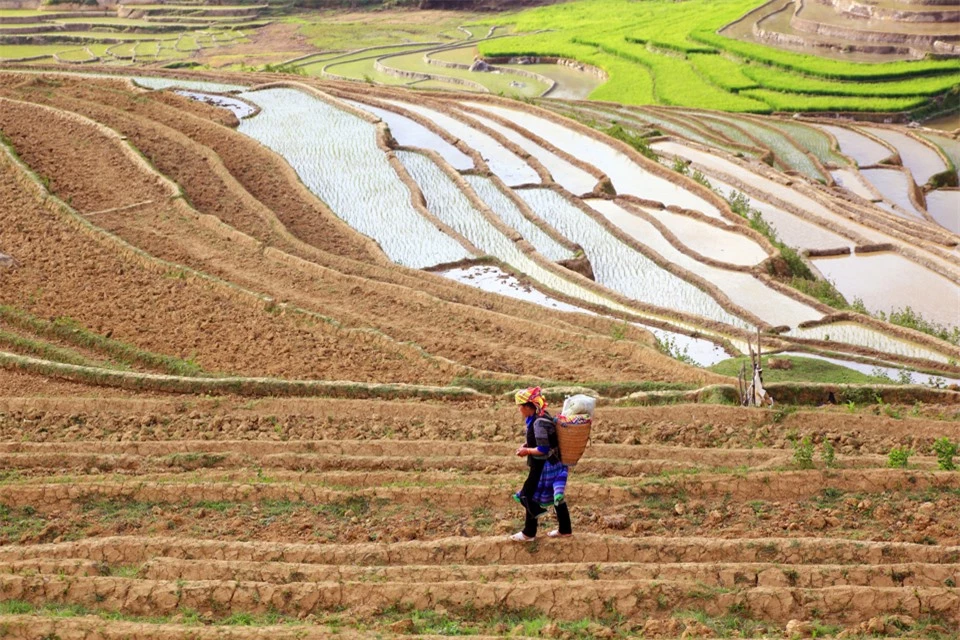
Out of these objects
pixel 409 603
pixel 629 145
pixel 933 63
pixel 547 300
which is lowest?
pixel 409 603

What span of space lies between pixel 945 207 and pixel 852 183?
2652 millimetres

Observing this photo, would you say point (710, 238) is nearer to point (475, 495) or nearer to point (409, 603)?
point (475, 495)

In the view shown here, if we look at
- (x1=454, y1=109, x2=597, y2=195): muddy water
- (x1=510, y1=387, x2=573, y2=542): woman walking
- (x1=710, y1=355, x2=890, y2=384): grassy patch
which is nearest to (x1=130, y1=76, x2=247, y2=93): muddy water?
(x1=454, y1=109, x2=597, y2=195): muddy water

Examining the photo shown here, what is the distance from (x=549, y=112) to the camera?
34.4 meters

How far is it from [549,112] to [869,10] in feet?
83.5

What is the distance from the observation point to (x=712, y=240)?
24.1 meters

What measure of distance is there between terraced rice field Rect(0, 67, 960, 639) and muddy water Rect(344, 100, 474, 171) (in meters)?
0.13

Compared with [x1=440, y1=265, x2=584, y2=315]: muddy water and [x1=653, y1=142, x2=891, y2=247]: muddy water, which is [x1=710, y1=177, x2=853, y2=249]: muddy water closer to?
[x1=653, y1=142, x2=891, y2=247]: muddy water

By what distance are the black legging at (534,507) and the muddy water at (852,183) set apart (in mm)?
25020

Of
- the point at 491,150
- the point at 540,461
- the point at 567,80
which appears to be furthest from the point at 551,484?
the point at 567,80

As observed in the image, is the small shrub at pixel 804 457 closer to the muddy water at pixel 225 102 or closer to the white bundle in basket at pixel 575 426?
the white bundle in basket at pixel 575 426

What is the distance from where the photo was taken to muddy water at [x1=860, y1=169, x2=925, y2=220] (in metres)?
33.0

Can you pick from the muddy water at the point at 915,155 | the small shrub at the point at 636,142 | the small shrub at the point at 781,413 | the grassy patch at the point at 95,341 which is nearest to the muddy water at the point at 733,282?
the small shrub at the point at 636,142

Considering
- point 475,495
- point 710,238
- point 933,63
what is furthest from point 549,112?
point 475,495
